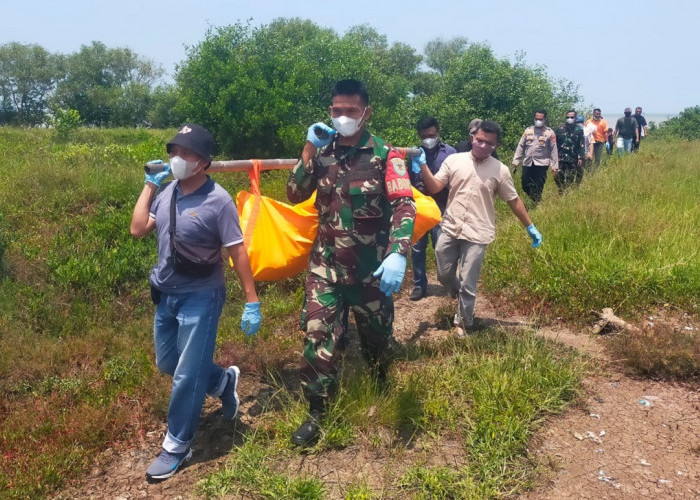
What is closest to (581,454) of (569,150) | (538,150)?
(538,150)

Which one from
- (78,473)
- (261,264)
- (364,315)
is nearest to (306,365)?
(364,315)

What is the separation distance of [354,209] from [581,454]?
6.37 feet

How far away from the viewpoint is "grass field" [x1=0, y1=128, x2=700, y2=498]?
10.5ft

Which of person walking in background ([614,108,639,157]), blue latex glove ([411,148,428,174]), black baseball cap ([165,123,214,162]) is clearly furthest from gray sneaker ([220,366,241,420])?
person walking in background ([614,108,639,157])

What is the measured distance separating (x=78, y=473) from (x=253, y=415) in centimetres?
107

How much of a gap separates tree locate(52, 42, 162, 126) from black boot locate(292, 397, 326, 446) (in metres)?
42.8

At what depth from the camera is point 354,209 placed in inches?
133

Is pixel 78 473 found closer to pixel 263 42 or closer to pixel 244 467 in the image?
pixel 244 467

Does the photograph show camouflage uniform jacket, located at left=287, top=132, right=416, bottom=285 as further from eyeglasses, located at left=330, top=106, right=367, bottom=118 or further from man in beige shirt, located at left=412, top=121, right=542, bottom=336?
man in beige shirt, located at left=412, top=121, right=542, bottom=336

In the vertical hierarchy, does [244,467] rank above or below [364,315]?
below

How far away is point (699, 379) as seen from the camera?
422cm

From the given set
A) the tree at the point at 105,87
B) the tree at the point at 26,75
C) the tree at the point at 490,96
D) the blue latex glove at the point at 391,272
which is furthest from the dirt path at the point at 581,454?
the tree at the point at 26,75

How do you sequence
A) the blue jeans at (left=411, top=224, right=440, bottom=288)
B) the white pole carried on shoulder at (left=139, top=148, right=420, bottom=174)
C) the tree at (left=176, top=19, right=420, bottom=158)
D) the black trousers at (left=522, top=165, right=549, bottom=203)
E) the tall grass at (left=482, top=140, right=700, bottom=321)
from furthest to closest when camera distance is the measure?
1. the tree at (left=176, top=19, right=420, bottom=158)
2. the black trousers at (left=522, top=165, right=549, bottom=203)
3. the blue jeans at (left=411, top=224, right=440, bottom=288)
4. the tall grass at (left=482, top=140, right=700, bottom=321)
5. the white pole carried on shoulder at (left=139, top=148, right=420, bottom=174)

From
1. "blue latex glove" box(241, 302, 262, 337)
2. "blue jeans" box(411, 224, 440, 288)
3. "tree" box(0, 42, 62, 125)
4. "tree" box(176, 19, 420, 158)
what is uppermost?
"tree" box(0, 42, 62, 125)
